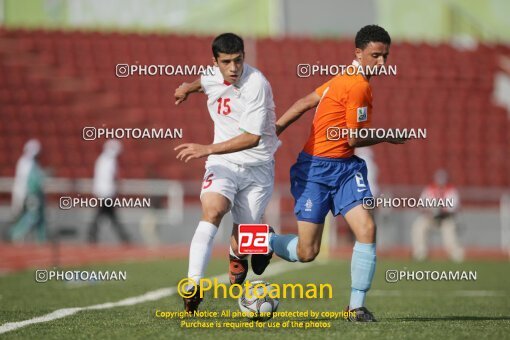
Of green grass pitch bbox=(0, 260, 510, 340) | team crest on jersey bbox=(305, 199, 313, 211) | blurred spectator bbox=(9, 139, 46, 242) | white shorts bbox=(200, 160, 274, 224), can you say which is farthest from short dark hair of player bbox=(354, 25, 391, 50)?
blurred spectator bbox=(9, 139, 46, 242)

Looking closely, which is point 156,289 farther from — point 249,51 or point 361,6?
point 361,6

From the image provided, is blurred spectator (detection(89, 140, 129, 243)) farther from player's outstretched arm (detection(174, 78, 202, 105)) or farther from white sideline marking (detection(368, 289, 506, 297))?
player's outstretched arm (detection(174, 78, 202, 105))

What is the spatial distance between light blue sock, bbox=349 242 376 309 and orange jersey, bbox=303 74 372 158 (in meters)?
0.74

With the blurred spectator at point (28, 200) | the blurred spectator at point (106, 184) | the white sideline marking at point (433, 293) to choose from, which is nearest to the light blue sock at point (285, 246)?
the white sideline marking at point (433, 293)

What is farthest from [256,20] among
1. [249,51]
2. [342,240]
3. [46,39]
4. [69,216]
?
[69,216]

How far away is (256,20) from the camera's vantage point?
28562 millimetres

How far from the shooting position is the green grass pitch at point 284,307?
19.9 ft

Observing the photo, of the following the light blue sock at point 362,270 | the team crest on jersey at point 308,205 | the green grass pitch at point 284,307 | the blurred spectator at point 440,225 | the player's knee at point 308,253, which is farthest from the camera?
the blurred spectator at point 440,225

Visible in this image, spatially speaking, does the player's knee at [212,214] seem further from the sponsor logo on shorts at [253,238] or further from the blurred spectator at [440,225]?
the blurred spectator at [440,225]

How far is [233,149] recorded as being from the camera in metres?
6.99

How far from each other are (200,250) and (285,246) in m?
0.88

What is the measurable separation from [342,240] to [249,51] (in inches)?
255

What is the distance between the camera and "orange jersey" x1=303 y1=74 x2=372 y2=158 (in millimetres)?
6867

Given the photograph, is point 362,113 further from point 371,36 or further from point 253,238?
point 253,238
